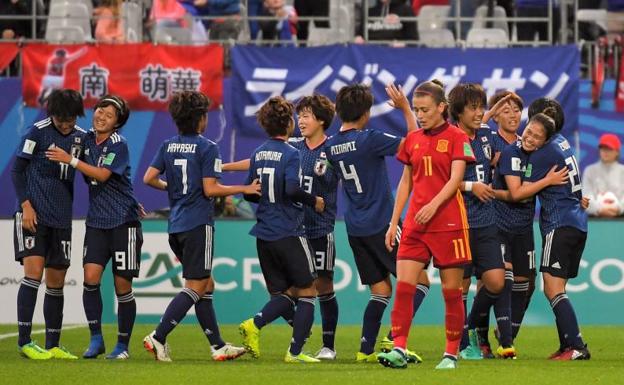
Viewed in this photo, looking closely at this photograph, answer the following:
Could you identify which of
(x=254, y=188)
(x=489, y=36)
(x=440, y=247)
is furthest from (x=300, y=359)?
(x=489, y=36)

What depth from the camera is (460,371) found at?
951 cm

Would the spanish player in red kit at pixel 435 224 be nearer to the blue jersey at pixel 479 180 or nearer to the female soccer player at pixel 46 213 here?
the blue jersey at pixel 479 180

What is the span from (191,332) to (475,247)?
4.70 m

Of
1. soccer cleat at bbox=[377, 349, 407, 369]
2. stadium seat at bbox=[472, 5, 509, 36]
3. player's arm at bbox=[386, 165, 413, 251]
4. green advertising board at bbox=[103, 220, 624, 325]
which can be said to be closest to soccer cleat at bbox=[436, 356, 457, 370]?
soccer cleat at bbox=[377, 349, 407, 369]

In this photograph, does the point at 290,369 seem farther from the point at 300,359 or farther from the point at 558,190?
the point at 558,190

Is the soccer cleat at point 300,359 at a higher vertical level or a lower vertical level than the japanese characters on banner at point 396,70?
lower

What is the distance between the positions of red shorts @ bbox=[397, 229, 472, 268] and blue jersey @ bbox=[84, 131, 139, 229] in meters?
2.65

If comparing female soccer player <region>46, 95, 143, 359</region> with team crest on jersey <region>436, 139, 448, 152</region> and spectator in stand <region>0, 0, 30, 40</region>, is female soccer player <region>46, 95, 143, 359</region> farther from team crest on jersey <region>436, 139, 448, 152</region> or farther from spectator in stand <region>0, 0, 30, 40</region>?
spectator in stand <region>0, 0, 30, 40</region>

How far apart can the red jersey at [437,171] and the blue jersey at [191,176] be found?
1.93 meters

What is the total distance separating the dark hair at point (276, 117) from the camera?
1075 cm

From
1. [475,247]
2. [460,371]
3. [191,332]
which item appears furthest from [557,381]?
[191,332]

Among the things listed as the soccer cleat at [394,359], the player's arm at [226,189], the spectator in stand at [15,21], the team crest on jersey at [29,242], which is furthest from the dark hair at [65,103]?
the spectator in stand at [15,21]

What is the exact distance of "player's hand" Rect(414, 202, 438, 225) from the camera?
9320 mm

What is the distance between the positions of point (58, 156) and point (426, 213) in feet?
10.3
